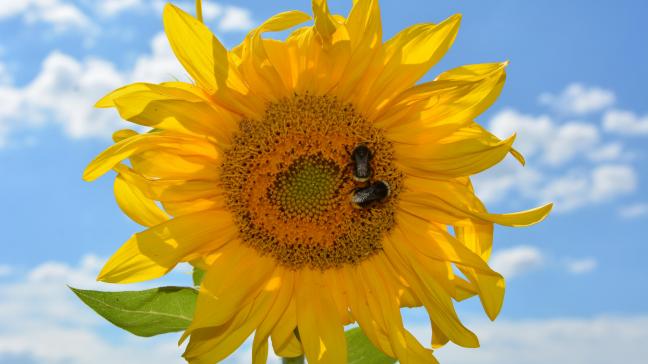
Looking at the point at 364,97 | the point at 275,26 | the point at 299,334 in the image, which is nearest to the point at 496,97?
the point at 364,97

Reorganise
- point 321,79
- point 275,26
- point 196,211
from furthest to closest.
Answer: point 196,211 < point 321,79 < point 275,26

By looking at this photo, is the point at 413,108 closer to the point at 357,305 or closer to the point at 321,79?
the point at 321,79

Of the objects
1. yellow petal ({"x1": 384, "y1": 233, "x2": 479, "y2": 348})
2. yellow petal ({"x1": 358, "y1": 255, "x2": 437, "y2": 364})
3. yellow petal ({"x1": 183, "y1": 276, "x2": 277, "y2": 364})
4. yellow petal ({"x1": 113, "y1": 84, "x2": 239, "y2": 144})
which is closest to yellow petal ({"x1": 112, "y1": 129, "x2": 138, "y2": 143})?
yellow petal ({"x1": 113, "y1": 84, "x2": 239, "y2": 144})

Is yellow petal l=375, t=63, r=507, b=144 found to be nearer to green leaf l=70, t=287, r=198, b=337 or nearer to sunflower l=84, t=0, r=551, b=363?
sunflower l=84, t=0, r=551, b=363

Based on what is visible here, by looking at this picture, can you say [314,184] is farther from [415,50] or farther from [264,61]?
[415,50]

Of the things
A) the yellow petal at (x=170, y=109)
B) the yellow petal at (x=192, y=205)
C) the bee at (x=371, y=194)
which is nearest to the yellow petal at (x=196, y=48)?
the yellow petal at (x=170, y=109)

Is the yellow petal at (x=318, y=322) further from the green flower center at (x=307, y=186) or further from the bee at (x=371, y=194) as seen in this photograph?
the bee at (x=371, y=194)

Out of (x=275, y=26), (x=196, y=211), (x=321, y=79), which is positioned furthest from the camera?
(x=196, y=211)

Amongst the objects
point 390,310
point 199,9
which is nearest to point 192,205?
point 199,9
